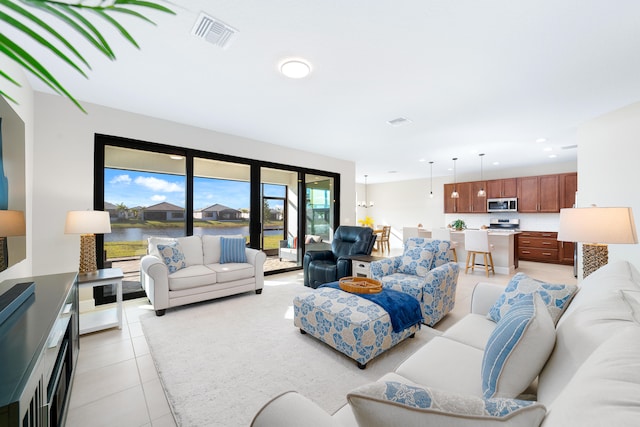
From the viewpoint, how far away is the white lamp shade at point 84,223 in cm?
295

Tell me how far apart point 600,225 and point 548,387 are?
5.80ft

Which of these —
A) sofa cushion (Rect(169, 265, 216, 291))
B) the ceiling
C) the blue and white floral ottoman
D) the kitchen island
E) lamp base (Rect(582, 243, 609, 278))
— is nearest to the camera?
the ceiling

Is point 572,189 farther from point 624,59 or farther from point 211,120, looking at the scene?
point 211,120

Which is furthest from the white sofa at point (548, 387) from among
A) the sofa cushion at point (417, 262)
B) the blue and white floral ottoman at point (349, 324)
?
the sofa cushion at point (417, 262)

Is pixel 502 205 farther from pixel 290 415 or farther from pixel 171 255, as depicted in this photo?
pixel 290 415

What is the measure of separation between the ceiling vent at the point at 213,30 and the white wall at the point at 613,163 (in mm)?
4718

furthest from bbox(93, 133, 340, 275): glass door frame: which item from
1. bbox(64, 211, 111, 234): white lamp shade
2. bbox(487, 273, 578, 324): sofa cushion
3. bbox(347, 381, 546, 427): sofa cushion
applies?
bbox(347, 381, 546, 427): sofa cushion

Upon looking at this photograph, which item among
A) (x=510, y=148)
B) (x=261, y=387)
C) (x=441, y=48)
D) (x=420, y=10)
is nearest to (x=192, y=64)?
(x=420, y=10)

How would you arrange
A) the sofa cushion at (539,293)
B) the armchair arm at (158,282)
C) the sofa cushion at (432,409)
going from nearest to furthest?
the sofa cushion at (432,409) < the sofa cushion at (539,293) < the armchair arm at (158,282)

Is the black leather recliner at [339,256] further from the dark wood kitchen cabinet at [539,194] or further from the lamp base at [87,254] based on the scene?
the dark wood kitchen cabinet at [539,194]

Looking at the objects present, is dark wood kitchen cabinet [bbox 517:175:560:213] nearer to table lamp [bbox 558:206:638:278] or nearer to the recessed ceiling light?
table lamp [bbox 558:206:638:278]

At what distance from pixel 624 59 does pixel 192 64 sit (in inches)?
155

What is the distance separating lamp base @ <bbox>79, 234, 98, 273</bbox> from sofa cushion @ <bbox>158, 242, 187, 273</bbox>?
0.65m

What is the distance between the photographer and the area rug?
182 cm
